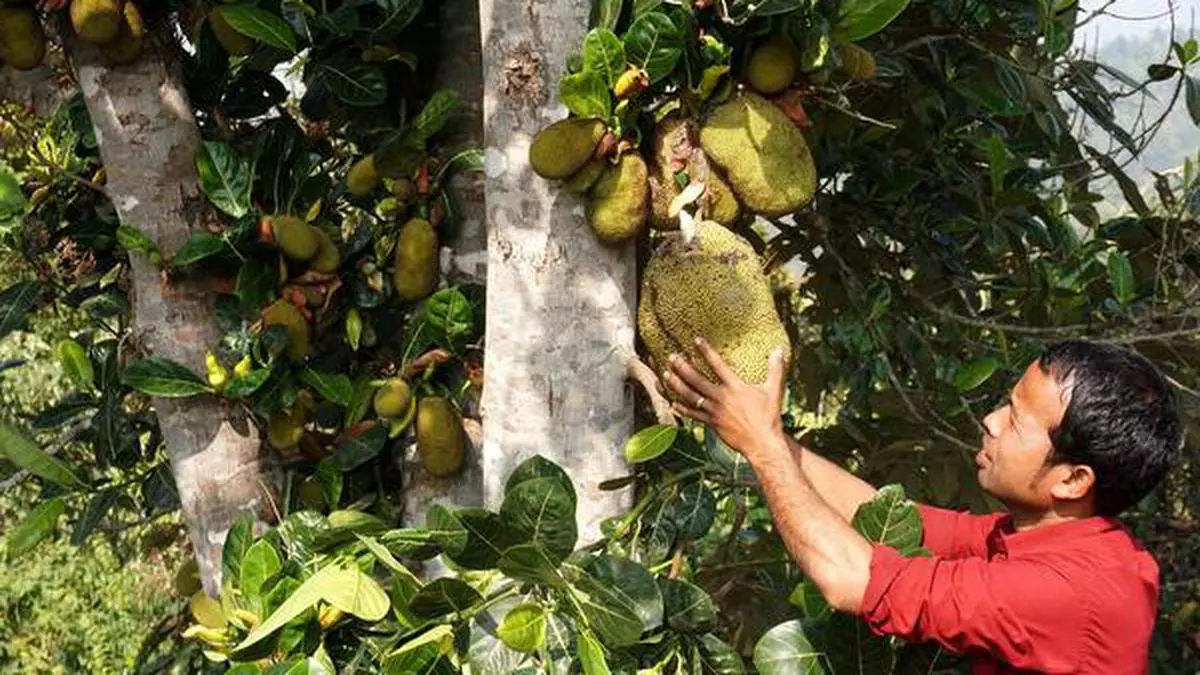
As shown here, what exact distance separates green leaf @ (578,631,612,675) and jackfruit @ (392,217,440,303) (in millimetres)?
598

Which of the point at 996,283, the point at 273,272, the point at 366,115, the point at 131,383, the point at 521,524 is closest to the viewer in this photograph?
the point at 521,524

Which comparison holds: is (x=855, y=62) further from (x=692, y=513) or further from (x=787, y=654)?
(x=787, y=654)

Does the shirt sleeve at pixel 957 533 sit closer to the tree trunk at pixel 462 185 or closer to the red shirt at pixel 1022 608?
the red shirt at pixel 1022 608

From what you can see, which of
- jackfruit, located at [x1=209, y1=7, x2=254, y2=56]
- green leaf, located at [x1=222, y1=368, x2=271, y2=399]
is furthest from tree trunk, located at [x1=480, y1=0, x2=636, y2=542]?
jackfruit, located at [x1=209, y1=7, x2=254, y2=56]

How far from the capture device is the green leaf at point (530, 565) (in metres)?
1.06

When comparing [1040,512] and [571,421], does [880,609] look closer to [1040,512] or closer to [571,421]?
[1040,512]

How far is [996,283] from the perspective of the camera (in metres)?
2.19

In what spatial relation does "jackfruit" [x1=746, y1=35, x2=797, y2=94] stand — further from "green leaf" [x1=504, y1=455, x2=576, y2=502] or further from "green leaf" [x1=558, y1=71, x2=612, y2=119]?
"green leaf" [x1=504, y1=455, x2=576, y2=502]

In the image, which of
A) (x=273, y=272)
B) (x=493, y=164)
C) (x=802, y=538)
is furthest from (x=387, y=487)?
(x=802, y=538)

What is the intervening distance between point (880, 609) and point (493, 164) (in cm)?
59

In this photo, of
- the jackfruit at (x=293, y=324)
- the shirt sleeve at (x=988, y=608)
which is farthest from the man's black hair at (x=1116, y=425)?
the jackfruit at (x=293, y=324)

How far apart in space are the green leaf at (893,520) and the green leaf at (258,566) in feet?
1.98

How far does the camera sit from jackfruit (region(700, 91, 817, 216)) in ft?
4.35

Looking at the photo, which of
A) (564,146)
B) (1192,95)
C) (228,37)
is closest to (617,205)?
(564,146)
